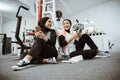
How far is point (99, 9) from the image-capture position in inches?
239

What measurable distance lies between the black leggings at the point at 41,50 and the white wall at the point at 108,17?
4.25 meters

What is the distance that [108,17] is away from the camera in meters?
5.87

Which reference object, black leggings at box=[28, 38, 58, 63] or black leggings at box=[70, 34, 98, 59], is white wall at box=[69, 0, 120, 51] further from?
black leggings at box=[28, 38, 58, 63]

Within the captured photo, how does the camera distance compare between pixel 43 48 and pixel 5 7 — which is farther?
pixel 5 7

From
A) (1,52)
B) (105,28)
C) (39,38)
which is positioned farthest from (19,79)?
(105,28)

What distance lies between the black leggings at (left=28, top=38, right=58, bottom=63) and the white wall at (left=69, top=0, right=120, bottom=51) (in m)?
4.25

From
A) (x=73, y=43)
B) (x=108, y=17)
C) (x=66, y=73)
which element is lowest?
(x=66, y=73)

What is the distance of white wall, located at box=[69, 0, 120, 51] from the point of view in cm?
568

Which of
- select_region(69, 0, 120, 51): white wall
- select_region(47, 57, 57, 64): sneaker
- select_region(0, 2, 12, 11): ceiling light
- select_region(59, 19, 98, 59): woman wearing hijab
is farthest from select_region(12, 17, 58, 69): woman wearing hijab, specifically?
select_region(69, 0, 120, 51): white wall

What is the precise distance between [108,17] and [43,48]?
468 cm

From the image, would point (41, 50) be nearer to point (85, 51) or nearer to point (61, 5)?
point (85, 51)

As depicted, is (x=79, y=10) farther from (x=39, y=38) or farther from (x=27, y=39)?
(x=39, y=38)

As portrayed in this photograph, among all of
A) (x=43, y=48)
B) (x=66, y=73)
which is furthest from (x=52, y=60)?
(x=66, y=73)

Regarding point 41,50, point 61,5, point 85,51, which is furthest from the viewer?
point 61,5
